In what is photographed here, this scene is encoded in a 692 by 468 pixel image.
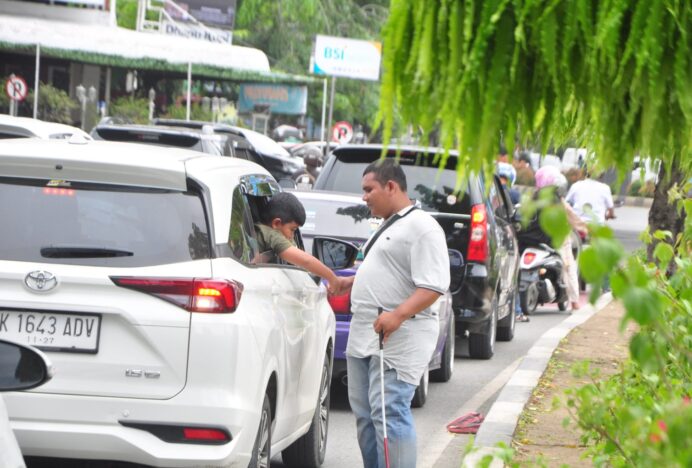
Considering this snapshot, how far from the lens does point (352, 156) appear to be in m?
12.5

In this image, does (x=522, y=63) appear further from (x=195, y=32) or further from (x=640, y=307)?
(x=195, y=32)

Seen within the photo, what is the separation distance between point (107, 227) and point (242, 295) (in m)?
0.66

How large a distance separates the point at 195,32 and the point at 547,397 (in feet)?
147

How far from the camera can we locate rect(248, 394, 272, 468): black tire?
596 centimetres

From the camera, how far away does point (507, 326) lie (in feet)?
50.4

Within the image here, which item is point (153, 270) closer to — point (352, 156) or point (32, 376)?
point (32, 376)

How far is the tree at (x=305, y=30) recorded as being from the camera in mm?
58406

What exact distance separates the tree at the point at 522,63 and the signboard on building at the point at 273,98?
48222 mm

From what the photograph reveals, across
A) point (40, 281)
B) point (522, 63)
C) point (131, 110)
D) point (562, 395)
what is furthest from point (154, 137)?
point (131, 110)

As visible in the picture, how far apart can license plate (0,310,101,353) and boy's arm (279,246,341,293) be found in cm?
166

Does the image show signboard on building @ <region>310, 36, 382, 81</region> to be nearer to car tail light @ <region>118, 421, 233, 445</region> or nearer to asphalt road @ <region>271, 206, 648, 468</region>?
asphalt road @ <region>271, 206, 648, 468</region>

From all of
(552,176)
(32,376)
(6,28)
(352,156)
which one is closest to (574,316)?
(552,176)

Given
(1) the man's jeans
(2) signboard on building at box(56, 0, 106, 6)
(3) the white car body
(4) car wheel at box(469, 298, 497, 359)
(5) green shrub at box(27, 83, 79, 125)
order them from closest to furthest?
(1) the man's jeans < (4) car wheel at box(469, 298, 497, 359) < (3) the white car body < (5) green shrub at box(27, 83, 79, 125) < (2) signboard on building at box(56, 0, 106, 6)

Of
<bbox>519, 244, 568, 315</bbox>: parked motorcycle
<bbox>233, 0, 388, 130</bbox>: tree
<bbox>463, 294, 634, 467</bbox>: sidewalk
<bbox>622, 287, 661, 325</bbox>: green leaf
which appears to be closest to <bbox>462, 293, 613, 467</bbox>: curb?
<bbox>463, 294, 634, 467</bbox>: sidewalk
